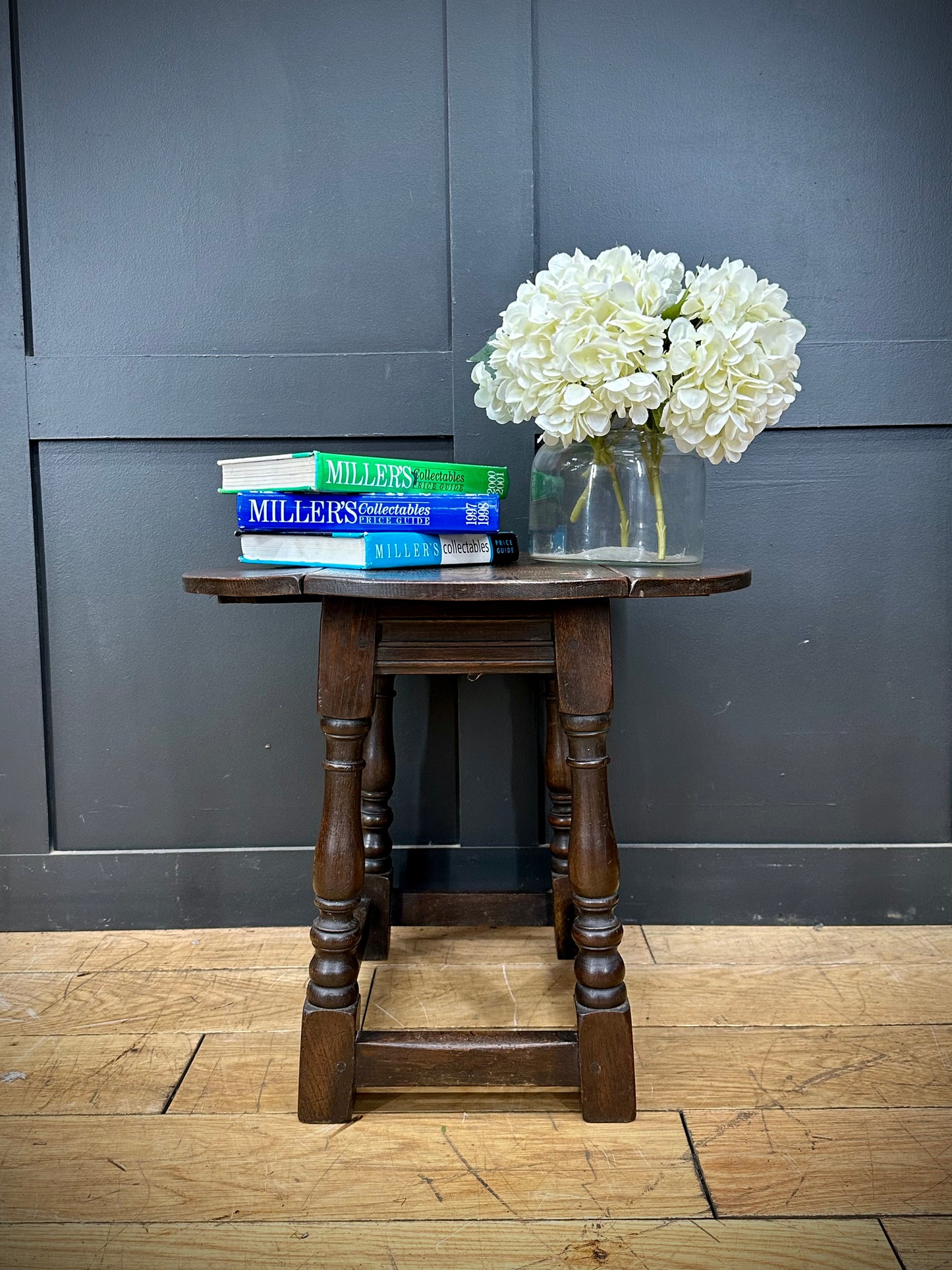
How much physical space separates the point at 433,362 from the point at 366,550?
0.60 meters

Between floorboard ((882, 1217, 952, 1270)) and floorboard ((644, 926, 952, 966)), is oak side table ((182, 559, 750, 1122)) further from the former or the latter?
floorboard ((644, 926, 952, 966))

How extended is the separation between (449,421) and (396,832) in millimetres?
693

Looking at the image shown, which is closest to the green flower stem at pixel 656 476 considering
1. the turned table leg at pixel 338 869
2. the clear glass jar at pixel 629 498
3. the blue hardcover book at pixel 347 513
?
the clear glass jar at pixel 629 498

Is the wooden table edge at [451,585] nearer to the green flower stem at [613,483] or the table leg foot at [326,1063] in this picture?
the green flower stem at [613,483]

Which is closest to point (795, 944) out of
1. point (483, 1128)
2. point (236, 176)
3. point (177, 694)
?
point (483, 1128)

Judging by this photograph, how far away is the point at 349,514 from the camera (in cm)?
103

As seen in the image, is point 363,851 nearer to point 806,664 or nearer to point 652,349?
point 652,349

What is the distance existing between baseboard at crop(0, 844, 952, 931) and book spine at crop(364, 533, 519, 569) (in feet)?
1.97

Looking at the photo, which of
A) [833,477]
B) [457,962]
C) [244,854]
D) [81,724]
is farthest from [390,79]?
[457,962]

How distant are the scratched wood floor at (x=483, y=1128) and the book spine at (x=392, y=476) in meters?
0.69

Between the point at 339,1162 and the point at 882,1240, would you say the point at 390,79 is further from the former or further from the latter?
the point at 882,1240

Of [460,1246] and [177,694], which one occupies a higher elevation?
[177,694]

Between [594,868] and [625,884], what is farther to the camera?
[625,884]

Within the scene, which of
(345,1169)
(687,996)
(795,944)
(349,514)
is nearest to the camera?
(345,1169)
